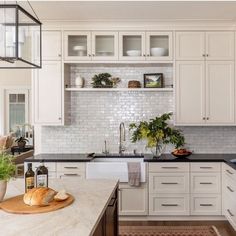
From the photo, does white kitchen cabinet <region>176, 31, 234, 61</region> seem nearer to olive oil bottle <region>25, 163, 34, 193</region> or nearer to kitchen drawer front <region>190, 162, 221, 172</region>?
kitchen drawer front <region>190, 162, 221, 172</region>

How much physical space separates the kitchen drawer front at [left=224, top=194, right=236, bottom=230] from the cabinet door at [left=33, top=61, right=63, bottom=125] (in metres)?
2.47

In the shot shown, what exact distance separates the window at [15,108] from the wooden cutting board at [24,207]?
735 cm

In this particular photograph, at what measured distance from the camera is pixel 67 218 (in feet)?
6.05

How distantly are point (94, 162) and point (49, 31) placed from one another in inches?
77.0

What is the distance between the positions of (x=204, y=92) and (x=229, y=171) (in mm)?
1190

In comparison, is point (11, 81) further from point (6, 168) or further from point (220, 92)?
point (6, 168)

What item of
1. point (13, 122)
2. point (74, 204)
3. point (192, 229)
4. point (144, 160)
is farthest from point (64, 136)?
point (13, 122)

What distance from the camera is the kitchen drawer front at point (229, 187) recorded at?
3934 mm

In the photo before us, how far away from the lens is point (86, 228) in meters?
1.69

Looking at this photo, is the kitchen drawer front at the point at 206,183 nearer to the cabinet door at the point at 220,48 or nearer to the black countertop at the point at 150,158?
the black countertop at the point at 150,158

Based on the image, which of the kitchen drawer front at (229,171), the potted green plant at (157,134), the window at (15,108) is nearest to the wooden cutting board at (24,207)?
the kitchen drawer front at (229,171)

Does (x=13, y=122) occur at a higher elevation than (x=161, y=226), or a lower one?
higher

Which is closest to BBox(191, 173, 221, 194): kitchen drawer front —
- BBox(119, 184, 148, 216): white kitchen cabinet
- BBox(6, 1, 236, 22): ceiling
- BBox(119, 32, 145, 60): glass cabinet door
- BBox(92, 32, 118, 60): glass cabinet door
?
BBox(119, 184, 148, 216): white kitchen cabinet

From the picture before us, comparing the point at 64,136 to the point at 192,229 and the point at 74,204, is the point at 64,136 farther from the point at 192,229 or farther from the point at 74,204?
the point at 74,204
